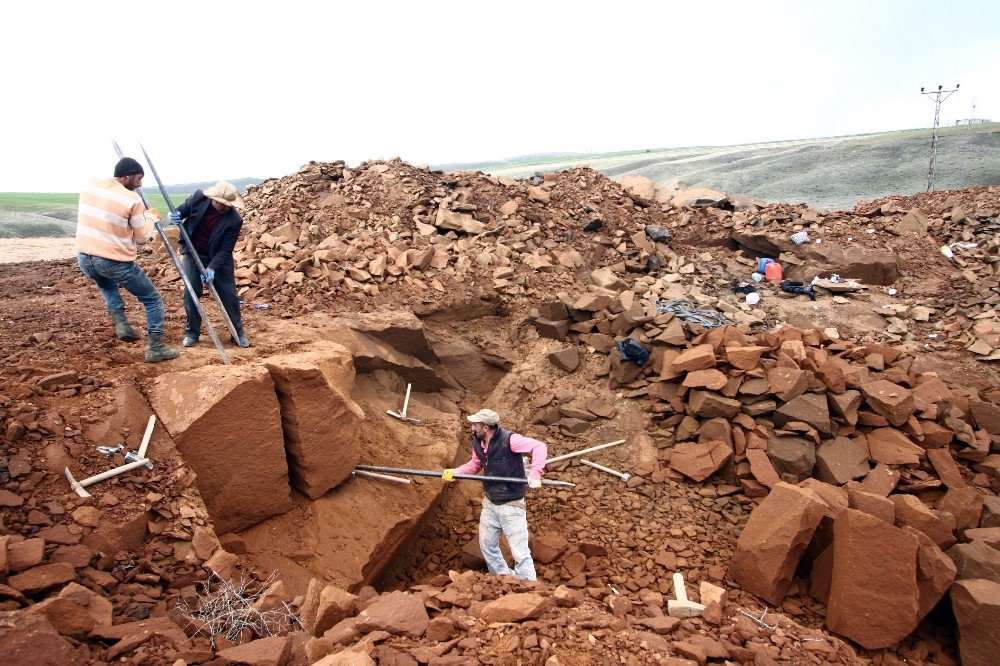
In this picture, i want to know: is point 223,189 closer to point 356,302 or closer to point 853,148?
point 356,302

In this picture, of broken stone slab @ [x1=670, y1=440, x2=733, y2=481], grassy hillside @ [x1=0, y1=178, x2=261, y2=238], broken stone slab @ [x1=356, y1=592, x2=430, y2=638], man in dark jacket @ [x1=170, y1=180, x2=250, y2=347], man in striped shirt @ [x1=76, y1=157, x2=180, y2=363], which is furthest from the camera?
grassy hillside @ [x1=0, y1=178, x2=261, y2=238]

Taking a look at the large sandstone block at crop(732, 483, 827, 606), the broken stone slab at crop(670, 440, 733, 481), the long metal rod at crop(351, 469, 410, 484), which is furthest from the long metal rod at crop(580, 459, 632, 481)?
the long metal rod at crop(351, 469, 410, 484)

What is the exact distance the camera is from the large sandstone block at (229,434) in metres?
4.07

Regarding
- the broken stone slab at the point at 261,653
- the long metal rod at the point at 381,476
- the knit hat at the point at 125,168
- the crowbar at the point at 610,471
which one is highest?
the knit hat at the point at 125,168

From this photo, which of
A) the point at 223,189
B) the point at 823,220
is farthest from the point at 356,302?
the point at 823,220

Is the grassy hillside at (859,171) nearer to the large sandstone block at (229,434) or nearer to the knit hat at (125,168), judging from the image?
the knit hat at (125,168)

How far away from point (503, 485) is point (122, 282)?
367 cm

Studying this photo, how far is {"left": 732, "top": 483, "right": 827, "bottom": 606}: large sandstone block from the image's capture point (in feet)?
14.6

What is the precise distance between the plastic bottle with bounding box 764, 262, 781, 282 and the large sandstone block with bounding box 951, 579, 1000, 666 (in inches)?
245

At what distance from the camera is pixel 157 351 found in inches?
176

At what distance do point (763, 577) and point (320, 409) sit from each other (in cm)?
430

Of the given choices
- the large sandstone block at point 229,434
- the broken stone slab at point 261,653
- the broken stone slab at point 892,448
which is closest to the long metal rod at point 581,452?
the broken stone slab at point 892,448

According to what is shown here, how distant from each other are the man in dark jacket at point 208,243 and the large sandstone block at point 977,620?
265 inches

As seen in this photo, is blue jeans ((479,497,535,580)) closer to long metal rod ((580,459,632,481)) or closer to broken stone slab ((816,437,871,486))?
long metal rod ((580,459,632,481))
